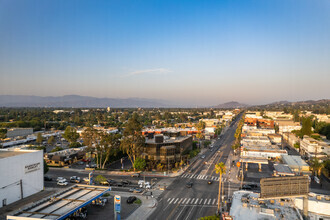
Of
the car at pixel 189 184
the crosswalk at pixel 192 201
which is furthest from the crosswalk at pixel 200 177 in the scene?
the crosswalk at pixel 192 201

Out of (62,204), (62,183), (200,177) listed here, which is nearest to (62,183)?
(62,183)

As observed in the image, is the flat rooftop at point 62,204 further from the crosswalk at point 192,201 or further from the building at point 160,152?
the building at point 160,152

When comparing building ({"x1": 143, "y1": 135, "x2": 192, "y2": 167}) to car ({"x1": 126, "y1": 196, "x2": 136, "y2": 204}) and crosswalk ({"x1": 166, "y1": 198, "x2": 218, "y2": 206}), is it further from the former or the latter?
car ({"x1": 126, "y1": 196, "x2": 136, "y2": 204})

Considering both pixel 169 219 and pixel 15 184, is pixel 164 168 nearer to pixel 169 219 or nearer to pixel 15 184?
pixel 169 219

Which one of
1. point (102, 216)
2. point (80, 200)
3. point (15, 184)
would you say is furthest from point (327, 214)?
point (15, 184)

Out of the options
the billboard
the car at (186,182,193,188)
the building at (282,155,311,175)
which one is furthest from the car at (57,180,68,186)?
the building at (282,155,311,175)
